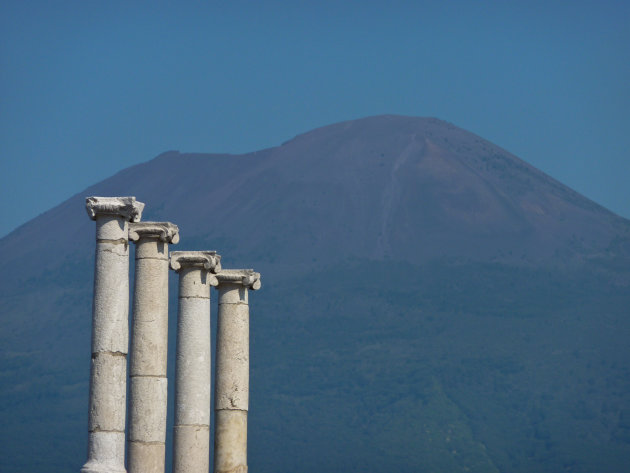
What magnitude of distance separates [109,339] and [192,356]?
16.9 feet

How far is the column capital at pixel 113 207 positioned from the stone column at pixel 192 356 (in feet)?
14.4

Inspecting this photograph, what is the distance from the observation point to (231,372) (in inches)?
1451

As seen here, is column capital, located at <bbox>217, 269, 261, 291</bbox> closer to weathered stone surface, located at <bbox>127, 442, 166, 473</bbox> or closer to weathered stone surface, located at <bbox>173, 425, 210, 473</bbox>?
weathered stone surface, located at <bbox>173, 425, 210, 473</bbox>

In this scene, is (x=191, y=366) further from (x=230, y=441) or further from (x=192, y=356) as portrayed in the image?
(x=230, y=441)

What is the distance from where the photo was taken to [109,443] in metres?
30.2

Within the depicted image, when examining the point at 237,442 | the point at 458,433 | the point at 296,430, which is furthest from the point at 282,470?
the point at 237,442

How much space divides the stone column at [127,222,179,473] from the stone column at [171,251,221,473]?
6.81 feet

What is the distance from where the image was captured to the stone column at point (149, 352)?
32562 mm

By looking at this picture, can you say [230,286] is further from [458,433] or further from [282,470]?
[458,433]

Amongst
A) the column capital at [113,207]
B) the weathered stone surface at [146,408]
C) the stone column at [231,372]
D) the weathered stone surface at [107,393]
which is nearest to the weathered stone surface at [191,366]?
the stone column at [231,372]

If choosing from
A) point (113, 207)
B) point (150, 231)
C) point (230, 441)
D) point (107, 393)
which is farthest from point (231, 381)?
point (113, 207)

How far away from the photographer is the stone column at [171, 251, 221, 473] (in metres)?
35.2

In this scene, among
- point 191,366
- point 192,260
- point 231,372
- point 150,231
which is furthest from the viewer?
point 231,372

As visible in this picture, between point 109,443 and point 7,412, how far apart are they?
6588 inches
